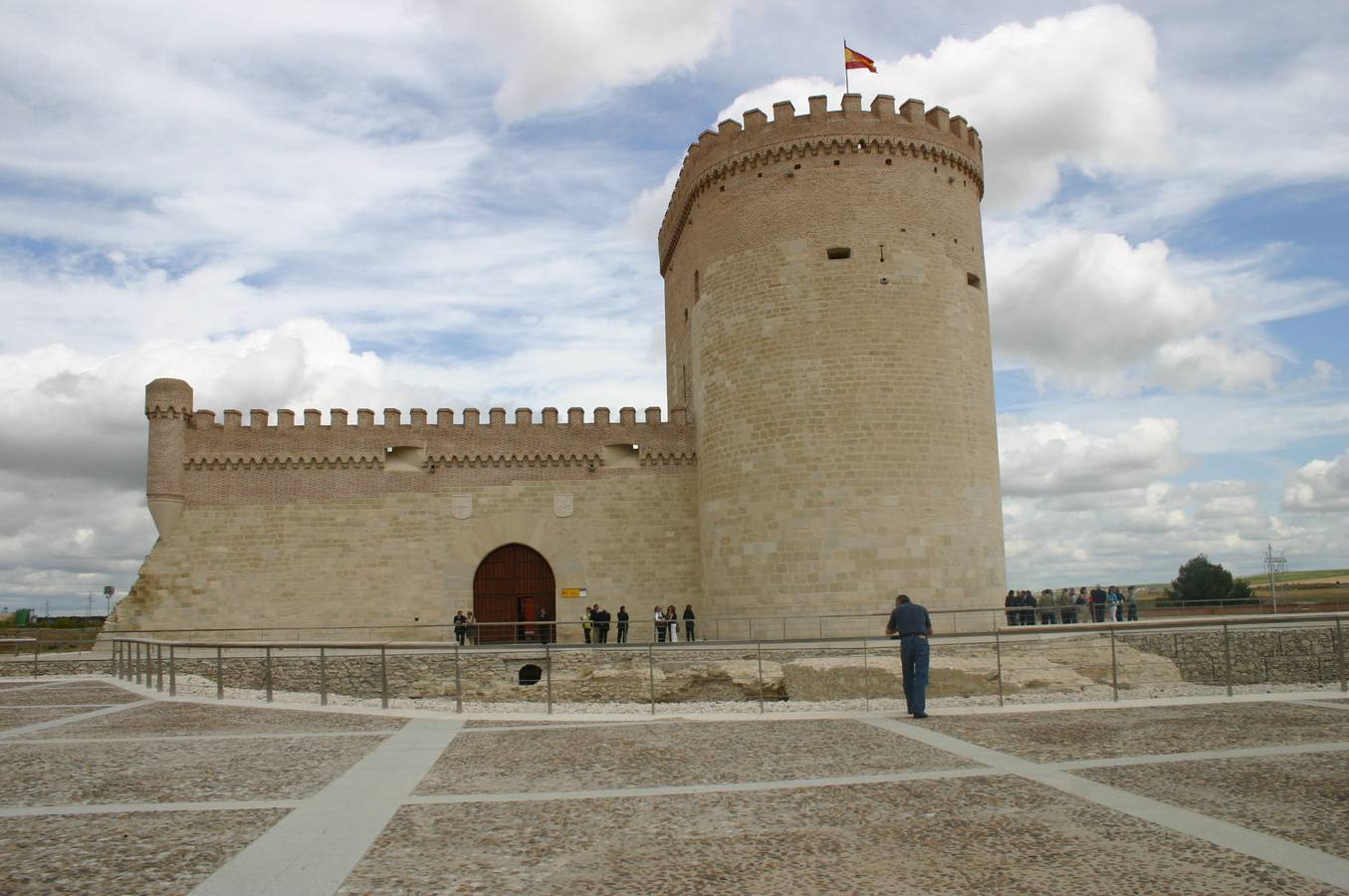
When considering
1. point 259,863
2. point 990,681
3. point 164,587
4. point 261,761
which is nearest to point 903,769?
point 259,863

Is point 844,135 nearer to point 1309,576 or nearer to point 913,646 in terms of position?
point 913,646

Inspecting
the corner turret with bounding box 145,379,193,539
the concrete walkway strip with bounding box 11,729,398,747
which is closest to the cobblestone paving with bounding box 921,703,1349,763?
the concrete walkway strip with bounding box 11,729,398,747

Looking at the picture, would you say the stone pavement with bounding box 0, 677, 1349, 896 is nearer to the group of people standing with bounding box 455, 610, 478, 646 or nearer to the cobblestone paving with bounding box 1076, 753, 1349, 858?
the cobblestone paving with bounding box 1076, 753, 1349, 858

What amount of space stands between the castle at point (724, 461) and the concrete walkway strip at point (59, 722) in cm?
1048

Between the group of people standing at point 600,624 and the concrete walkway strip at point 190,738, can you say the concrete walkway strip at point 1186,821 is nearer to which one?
the concrete walkway strip at point 190,738

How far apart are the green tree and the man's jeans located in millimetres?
39748

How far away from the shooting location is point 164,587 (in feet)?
75.7

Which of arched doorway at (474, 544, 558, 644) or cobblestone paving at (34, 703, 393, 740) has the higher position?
arched doorway at (474, 544, 558, 644)

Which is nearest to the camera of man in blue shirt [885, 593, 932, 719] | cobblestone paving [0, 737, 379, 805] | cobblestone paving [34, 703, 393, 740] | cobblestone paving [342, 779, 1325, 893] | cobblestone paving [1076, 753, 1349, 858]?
cobblestone paving [342, 779, 1325, 893]

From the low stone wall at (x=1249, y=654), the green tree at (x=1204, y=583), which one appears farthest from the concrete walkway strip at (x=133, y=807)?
the green tree at (x=1204, y=583)

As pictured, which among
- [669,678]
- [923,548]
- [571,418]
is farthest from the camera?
Answer: [571,418]

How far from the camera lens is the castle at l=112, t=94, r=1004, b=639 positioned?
2034 cm

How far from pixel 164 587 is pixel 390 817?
19762mm

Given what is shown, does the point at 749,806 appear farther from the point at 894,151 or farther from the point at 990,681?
the point at 894,151
